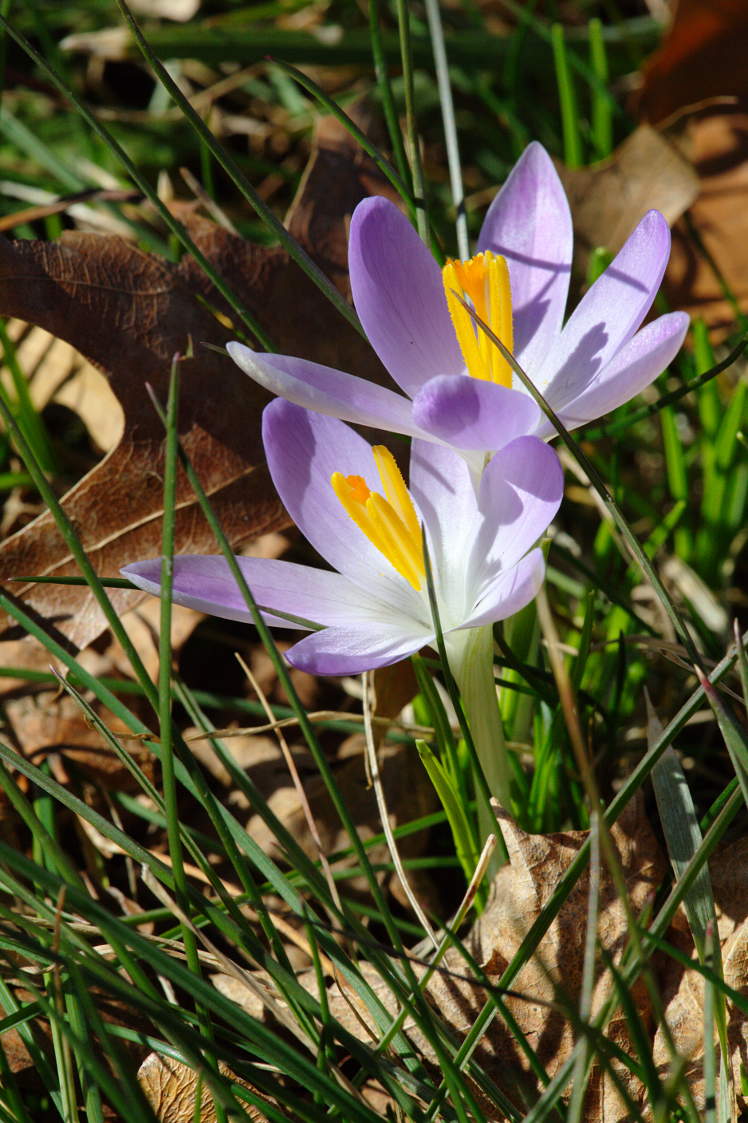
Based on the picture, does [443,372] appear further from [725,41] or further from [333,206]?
[725,41]

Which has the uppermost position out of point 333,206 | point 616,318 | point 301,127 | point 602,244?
point 301,127

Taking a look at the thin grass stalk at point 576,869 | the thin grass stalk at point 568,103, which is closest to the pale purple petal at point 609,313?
the thin grass stalk at point 576,869

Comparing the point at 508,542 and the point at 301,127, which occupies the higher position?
the point at 301,127

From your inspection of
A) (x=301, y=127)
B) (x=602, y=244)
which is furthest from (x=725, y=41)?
(x=301, y=127)

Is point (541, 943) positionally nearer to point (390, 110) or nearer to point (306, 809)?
point (306, 809)

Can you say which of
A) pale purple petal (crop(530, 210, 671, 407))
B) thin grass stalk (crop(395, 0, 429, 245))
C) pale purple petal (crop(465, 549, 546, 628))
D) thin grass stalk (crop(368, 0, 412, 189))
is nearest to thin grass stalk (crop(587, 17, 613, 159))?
thin grass stalk (crop(368, 0, 412, 189))

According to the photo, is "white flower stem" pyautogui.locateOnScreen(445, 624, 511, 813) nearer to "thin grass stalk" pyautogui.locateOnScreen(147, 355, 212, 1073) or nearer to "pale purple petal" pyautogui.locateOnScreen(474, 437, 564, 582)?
"pale purple petal" pyautogui.locateOnScreen(474, 437, 564, 582)

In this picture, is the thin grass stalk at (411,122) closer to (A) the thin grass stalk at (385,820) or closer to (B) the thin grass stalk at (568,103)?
(A) the thin grass stalk at (385,820)
